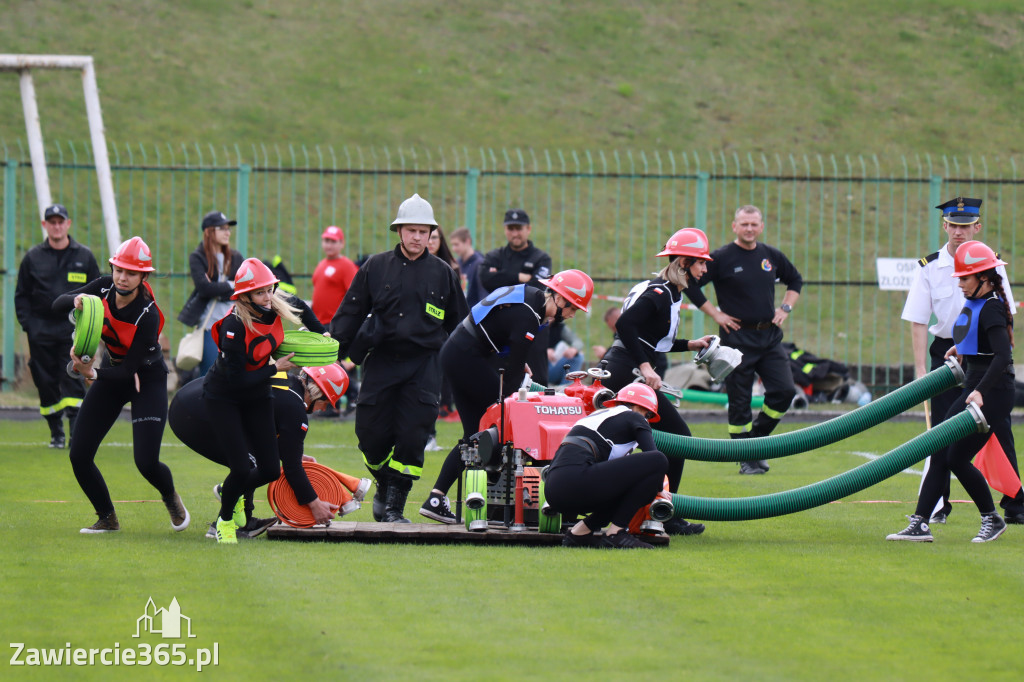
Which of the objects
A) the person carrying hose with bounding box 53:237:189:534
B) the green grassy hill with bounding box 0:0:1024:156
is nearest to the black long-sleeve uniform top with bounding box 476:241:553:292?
the person carrying hose with bounding box 53:237:189:534

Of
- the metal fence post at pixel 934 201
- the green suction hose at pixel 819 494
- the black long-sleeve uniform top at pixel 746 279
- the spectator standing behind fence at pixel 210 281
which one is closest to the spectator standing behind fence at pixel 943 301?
the green suction hose at pixel 819 494

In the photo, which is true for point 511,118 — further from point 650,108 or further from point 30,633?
point 30,633

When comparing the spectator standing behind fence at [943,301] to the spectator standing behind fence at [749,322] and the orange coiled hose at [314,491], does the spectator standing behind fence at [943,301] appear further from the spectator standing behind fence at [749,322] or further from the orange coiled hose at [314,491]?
the orange coiled hose at [314,491]

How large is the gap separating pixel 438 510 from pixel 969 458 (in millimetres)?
3257

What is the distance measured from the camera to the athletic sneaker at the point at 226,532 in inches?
305

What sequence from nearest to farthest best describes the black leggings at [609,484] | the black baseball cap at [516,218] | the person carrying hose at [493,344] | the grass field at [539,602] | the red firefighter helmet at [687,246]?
the grass field at [539,602] → the black leggings at [609,484] → the person carrying hose at [493,344] → the red firefighter helmet at [687,246] → the black baseball cap at [516,218]

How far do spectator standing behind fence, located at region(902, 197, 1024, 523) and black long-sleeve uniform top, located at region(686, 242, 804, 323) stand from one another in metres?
2.25

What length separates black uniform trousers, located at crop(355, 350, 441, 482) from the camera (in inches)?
344

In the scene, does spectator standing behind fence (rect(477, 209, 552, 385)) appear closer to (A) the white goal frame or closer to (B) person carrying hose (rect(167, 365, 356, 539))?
(A) the white goal frame

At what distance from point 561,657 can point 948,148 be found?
30.7 meters

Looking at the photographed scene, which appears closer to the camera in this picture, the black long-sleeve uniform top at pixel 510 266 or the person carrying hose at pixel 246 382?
the person carrying hose at pixel 246 382

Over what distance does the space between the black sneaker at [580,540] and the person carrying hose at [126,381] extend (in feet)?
7.78

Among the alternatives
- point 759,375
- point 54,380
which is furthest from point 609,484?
point 54,380

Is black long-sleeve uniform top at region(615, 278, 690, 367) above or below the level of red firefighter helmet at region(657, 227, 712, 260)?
below
